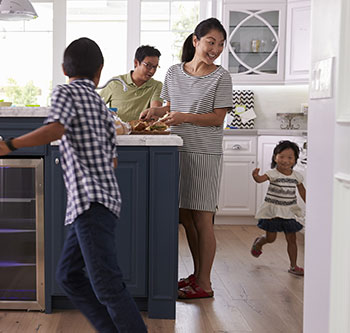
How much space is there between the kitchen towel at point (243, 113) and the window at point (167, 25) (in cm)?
80

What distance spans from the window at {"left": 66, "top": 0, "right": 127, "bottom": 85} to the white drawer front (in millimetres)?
1369

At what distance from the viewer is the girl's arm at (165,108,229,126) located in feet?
10.00

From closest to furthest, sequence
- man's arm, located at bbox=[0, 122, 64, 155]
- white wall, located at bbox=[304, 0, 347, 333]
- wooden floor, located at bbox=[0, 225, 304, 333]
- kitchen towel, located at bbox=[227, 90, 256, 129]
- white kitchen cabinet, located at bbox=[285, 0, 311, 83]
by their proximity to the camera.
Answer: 1. white wall, located at bbox=[304, 0, 347, 333]
2. man's arm, located at bbox=[0, 122, 64, 155]
3. wooden floor, located at bbox=[0, 225, 304, 333]
4. white kitchen cabinet, located at bbox=[285, 0, 311, 83]
5. kitchen towel, located at bbox=[227, 90, 256, 129]

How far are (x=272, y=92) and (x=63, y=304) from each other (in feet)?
13.5

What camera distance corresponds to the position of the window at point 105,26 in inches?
235

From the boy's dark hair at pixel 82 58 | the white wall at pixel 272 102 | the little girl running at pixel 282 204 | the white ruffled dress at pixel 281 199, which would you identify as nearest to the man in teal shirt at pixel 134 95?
the little girl running at pixel 282 204

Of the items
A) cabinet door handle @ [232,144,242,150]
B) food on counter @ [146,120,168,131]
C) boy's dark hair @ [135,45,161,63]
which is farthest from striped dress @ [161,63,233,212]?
cabinet door handle @ [232,144,242,150]

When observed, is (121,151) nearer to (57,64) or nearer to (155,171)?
(155,171)

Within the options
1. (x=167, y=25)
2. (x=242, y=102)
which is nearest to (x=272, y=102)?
(x=242, y=102)

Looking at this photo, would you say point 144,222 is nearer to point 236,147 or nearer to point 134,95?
point 134,95

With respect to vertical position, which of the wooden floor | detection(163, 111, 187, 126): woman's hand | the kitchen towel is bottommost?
the wooden floor

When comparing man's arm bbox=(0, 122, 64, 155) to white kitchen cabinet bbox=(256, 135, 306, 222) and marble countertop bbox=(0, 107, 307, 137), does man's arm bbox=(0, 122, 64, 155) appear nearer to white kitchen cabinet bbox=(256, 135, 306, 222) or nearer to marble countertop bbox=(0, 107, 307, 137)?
marble countertop bbox=(0, 107, 307, 137)

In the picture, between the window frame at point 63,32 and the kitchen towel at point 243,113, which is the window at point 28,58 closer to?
the window frame at point 63,32

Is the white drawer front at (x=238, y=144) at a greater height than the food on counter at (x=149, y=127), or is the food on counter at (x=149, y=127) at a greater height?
the food on counter at (x=149, y=127)
